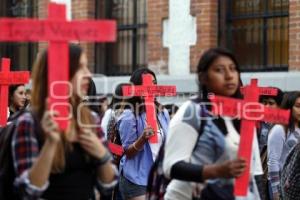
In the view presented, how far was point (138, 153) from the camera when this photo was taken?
6.30m

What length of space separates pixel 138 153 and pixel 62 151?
2.84 meters

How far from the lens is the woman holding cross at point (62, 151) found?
3.35 m

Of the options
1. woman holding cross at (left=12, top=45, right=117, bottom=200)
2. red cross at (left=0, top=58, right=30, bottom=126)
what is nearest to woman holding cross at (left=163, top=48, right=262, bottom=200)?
woman holding cross at (left=12, top=45, right=117, bottom=200)

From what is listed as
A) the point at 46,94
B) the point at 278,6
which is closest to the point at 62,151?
the point at 46,94

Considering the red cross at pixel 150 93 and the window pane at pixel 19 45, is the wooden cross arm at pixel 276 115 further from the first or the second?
the window pane at pixel 19 45

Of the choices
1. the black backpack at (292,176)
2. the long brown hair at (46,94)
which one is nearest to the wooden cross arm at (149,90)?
the black backpack at (292,176)

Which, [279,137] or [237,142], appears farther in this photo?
[279,137]

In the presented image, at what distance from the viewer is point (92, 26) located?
335 cm

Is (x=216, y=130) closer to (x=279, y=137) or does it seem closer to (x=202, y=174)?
(x=202, y=174)

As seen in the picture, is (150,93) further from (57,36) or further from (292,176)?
(57,36)

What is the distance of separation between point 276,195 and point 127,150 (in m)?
1.37

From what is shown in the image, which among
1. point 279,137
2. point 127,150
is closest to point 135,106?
point 127,150

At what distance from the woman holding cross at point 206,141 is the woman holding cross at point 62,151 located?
1.28 ft

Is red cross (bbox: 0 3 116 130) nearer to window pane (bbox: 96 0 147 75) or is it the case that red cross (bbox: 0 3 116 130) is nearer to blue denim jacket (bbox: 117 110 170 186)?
blue denim jacket (bbox: 117 110 170 186)
